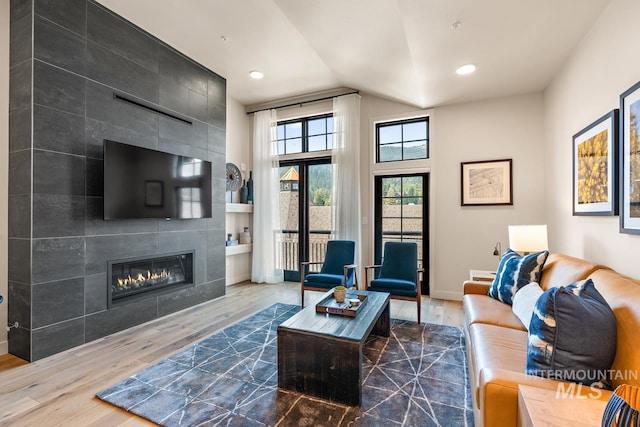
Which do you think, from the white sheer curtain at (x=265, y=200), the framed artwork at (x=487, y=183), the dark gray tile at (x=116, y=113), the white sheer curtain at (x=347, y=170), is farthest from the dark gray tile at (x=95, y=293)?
the framed artwork at (x=487, y=183)

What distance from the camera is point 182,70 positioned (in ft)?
12.7

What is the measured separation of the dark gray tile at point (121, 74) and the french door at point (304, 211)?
97.0 inches

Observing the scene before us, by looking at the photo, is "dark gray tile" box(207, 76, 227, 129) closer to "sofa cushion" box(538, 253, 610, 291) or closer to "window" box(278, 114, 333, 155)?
"window" box(278, 114, 333, 155)

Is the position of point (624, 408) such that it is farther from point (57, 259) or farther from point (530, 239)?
point (57, 259)

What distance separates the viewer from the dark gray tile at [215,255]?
426 centimetres

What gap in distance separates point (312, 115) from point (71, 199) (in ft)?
12.0

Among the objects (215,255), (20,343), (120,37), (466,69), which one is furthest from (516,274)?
(120,37)

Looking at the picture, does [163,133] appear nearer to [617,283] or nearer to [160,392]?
[160,392]

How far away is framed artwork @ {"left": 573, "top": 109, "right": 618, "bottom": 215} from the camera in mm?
2137

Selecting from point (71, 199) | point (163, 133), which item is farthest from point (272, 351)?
point (163, 133)

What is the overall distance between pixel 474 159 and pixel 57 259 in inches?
193

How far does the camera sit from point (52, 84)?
261cm

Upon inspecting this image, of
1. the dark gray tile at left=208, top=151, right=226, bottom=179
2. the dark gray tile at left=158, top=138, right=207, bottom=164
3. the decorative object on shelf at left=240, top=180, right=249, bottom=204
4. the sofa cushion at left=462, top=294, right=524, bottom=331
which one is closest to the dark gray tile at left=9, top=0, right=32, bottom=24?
the dark gray tile at left=158, top=138, right=207, bottom=164

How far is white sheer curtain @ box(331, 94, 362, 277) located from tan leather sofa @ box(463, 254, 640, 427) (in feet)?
7.54
